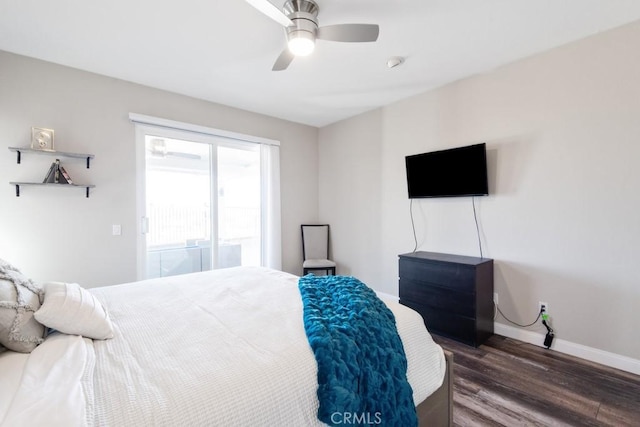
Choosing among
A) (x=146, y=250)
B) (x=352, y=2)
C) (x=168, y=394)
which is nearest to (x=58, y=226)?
(x=146, y=250)

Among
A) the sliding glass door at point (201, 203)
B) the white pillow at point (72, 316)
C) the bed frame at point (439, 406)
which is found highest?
the sliding glass door at point (201, 203)

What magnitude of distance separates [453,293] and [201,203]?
9.85 feet

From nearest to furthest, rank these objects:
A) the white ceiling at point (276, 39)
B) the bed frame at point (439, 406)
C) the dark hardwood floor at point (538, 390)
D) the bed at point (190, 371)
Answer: the bed at point (190, 371), the bed frame at point (439, 406), the dark hardwood floor at point (538, 390), the white ceiling at point (276, 39)

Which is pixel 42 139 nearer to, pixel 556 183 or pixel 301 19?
pixel 301 19

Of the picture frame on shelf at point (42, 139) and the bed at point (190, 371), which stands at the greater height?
the picture frame on shelf at point (42, 139)

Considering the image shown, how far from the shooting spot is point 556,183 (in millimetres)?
2451

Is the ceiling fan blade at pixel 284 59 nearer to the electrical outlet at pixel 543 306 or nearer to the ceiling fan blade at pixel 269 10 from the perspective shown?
the ceiling fan blade at pixel 269 10

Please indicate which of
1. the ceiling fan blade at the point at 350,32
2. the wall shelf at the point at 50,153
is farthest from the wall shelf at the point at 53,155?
the ceiling fan blade at the point at 350,32

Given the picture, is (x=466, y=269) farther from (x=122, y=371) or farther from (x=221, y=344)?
(x=122, y=371)

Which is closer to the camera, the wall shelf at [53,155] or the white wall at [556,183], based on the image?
the white wall at [556,183]

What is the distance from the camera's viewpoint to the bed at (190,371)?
2.61 feet

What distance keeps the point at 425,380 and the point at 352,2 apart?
7.39ft
